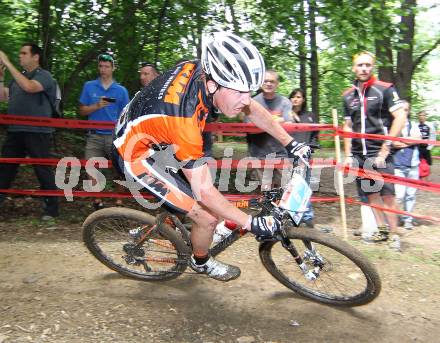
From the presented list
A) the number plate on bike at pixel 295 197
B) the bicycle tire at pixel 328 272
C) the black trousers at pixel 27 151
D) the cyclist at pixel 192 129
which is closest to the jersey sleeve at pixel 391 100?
the cyclist at pixel 192 129

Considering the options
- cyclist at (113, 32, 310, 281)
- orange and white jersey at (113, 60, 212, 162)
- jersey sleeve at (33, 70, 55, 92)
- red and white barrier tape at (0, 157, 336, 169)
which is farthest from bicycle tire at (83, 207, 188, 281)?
jersey sleeve at (33, 70, 55, 92)

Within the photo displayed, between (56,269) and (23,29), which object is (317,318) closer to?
(56,269)

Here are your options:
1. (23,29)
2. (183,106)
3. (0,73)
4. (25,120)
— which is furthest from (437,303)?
(23,29)

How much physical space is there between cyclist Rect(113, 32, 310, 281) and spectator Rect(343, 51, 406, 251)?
1970mm

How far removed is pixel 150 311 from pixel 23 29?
20.7 ft

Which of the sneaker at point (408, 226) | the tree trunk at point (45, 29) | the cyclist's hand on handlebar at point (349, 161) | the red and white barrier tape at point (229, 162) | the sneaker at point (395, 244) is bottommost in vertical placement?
the sneaker at point (408, 226)

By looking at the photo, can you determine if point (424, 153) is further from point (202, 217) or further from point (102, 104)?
point (202, 217)

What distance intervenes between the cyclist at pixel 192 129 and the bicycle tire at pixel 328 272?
42 centimetres

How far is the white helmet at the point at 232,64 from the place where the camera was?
2.62 meters

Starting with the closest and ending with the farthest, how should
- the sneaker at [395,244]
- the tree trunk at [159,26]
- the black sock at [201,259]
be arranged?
the black sock at [201,259]
the sneaker at [395,244]
the tree trunk at [159,26]

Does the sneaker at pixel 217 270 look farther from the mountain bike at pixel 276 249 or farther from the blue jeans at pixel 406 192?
the blue jeans at pixel 406 192

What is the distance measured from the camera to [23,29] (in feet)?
24.6

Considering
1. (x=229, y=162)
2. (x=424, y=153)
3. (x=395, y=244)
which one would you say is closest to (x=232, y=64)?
(x=229, y=162)

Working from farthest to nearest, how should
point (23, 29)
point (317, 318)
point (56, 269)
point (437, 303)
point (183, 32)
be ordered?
point (183, 32) < point (23, 29) < point (56, 269) < point (437, 303) < point (317, 318)
